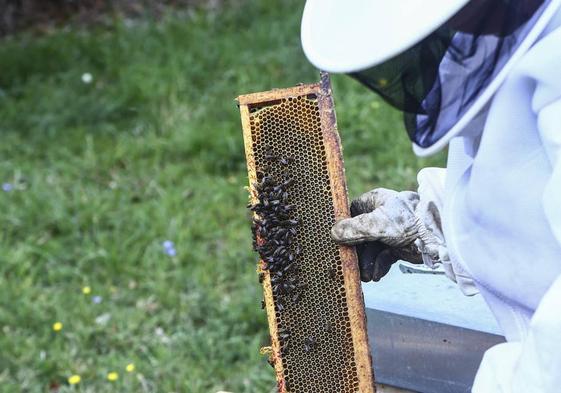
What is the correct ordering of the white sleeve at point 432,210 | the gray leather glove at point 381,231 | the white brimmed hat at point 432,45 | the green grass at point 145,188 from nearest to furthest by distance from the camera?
the white brimmed hat at point 432,45 → the gray leather glove at point 381,231 → the white sleeve at point 432,210 → the green grass at point 145,188

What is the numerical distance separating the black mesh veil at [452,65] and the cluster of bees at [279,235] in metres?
0.50

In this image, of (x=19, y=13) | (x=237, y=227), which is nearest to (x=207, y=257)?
(x=237, y=227)

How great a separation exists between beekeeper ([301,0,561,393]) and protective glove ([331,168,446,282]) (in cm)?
31

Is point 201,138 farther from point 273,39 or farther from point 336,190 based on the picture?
point 336,190

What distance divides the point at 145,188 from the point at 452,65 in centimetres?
317

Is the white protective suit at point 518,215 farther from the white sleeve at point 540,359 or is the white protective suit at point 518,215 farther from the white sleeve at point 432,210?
the white sleeve at point 432,210

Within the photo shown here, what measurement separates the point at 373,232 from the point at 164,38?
13.0 feet

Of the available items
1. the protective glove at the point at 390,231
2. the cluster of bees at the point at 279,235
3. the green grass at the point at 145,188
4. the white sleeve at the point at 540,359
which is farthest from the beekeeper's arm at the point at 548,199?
the green grass at the point at 145,188

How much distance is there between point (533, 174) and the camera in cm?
169

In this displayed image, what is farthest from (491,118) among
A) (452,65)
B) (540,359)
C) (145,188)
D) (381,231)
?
(145,188)

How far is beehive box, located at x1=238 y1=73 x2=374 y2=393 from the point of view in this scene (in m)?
2.26

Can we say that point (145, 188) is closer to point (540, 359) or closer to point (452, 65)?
point (452, 65)

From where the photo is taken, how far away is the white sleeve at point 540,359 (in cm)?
158

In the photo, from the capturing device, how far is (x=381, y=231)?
7.47 feet
